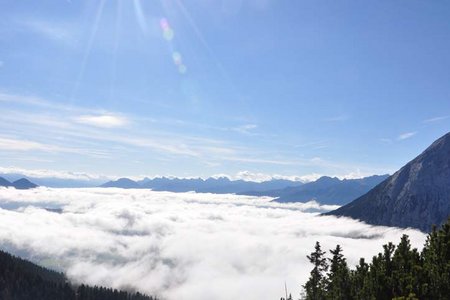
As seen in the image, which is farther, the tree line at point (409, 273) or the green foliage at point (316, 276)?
the green foliage at point (316, 276)

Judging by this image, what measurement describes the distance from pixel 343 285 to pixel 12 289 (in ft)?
638

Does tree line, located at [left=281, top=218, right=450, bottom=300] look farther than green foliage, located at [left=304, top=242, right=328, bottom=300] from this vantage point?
No

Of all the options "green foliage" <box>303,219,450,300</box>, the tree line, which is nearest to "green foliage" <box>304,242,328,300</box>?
"green foliage" <box>303,219,450,300</box>

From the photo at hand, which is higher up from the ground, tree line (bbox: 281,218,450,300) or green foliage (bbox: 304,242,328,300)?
tree line (bbox: 281,218,450,300)

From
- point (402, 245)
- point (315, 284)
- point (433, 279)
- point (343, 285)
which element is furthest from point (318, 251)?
point (433, 279)

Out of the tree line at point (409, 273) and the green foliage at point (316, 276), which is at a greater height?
the tree line at point (409, 273)

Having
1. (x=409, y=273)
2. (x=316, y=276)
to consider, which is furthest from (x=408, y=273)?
(x=316, y=276)

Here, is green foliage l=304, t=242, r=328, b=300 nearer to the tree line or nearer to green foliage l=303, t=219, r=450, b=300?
green foliage l=303, t=219, r=450, b=300

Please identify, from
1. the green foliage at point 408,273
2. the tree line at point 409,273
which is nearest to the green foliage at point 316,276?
the green foliage at point 408,273

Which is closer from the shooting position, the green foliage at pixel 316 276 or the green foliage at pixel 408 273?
the green foliage at pixel 408 273

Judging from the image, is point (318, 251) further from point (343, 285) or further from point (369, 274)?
point (369, 274)

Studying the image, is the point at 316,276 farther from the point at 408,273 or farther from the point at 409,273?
the point at 409,273

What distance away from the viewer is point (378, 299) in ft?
112

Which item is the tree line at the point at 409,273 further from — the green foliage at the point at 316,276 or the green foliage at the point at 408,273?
the green foliage at the point at 316,276
